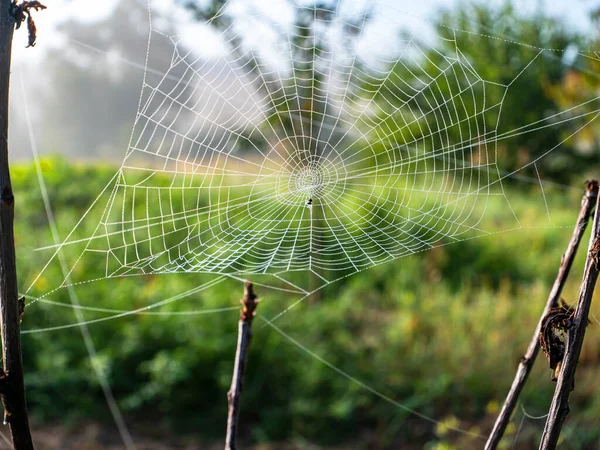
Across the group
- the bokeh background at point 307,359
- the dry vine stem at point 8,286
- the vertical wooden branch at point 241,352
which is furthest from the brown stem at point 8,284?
the bokeh background at point 307,359

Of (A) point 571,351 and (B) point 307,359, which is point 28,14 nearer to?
(A) point 571,351

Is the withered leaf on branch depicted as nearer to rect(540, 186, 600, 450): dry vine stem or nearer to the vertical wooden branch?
rect(540, 186, 600, 450): dry vine stem

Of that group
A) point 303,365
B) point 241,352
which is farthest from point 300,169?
point 241,352

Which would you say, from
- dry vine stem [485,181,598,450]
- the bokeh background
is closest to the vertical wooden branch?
dry vine stem [485,181,598,450]

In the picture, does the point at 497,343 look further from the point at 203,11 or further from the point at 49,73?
A: the point at 49,73

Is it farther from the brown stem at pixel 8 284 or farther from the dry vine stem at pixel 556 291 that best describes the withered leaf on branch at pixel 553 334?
the brown stem at pixel 8 284

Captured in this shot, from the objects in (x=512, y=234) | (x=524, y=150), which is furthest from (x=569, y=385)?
(x=524, y=150)
